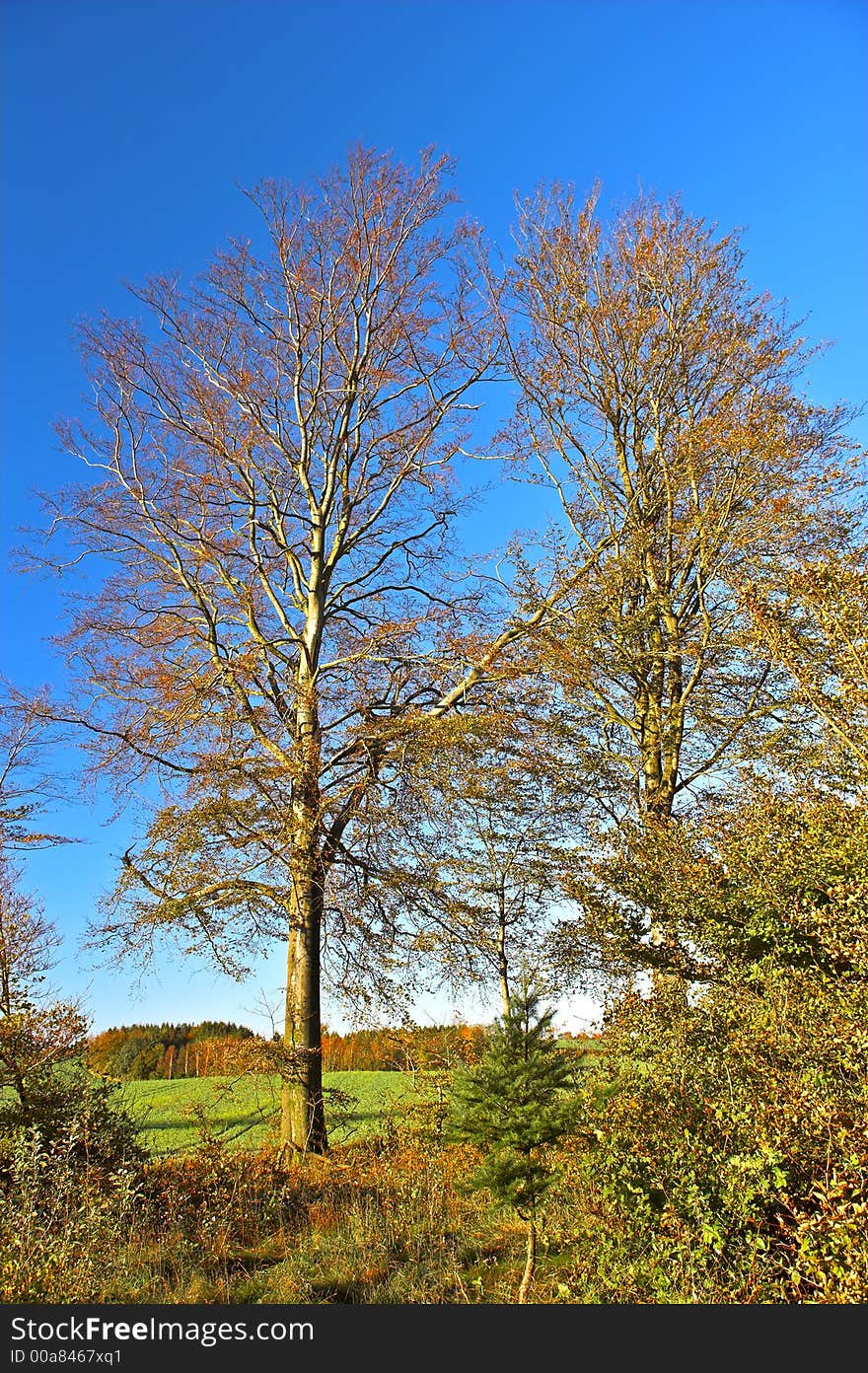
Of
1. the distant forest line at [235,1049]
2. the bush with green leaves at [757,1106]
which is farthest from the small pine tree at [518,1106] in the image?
the distant forest line at [235,1049]

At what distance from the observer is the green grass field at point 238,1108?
10.7 meters

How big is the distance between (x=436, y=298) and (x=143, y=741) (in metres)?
8.36

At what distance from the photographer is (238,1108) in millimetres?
13320

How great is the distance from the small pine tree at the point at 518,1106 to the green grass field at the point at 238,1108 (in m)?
3.47

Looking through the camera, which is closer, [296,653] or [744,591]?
[744,591]

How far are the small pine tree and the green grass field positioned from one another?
137 inches

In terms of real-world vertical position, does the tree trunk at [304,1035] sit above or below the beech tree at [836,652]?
below

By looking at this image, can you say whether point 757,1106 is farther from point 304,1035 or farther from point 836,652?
point 304,1035

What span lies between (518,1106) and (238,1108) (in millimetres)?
8067

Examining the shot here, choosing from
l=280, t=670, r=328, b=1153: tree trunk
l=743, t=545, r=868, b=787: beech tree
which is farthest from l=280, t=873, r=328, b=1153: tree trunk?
l=743, t=545, r=868, b=787: beech tree

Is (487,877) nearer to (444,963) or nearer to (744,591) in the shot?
(444,963)

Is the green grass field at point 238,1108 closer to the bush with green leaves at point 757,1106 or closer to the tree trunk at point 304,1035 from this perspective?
the tree trunk at point 304,1035

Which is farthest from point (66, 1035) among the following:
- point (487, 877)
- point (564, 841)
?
point (564, 841)

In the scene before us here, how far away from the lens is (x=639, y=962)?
11.0 metres
